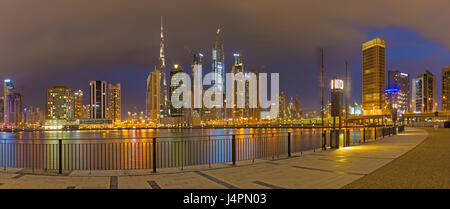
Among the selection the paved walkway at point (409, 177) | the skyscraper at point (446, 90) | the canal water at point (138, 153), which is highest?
the skyscraper at point (446, 90)

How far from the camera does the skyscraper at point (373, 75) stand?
171875 millimetres

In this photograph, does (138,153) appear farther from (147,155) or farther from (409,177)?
(409,177)

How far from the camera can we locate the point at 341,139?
1652cm

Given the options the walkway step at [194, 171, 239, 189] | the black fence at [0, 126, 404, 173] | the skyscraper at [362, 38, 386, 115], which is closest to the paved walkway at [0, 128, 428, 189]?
the walkway step at [194, 171, 239, 189]

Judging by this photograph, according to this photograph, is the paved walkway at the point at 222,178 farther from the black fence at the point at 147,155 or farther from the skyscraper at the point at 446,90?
the skyscraper at the point at 446,90

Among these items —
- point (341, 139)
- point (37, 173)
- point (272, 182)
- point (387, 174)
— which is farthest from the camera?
point (341, 139)

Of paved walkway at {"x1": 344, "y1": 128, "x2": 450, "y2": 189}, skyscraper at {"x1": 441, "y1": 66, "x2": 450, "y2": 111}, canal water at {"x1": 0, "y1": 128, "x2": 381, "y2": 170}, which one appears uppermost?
skyscraper at {"x1": 441, "y1": 66, "x2": 450, "y2": 111}

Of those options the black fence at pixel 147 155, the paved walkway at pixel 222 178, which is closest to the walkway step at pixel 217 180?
the paved walkway at pixel 222 178

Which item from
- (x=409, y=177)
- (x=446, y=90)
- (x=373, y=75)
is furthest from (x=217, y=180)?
(x=446, y=90)

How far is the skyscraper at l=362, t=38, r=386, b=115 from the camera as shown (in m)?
172

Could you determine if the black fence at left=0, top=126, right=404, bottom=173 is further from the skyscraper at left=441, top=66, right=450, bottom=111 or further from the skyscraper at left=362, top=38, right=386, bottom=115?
the skyscraper at left=441, top=66, right=450, bottom=111
